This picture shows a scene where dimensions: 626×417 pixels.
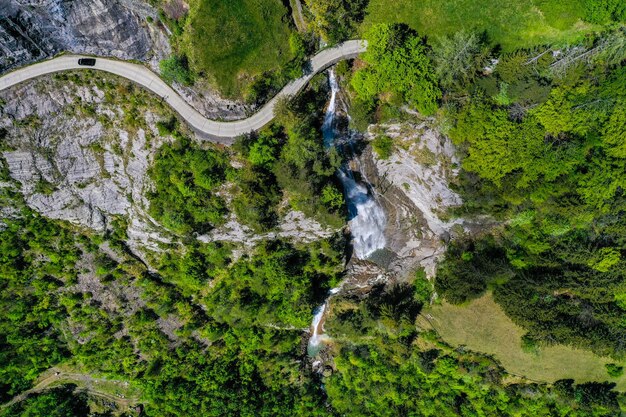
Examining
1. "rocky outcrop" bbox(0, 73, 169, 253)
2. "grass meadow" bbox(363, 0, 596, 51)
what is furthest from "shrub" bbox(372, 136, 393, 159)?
"rocky outcrop" bbox(0, 73, 169, 253)

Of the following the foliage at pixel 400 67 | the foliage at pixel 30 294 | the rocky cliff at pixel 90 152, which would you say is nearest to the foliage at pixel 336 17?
the foliage at pixel 400 67

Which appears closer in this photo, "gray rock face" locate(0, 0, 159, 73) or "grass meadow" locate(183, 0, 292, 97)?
"gray rock face" locate(0, 0, 159, 73)

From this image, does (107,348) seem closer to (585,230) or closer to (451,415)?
(451,415)

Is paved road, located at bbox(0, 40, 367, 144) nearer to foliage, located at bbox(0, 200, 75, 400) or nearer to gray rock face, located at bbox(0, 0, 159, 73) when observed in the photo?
gray rock face, located at bbox(0, 0, 159, 73)

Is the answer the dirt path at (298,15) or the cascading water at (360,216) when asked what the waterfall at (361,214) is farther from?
the dirt path at (298,15)

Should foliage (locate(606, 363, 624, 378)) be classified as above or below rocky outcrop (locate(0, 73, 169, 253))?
below

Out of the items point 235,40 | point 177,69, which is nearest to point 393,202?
point 235,40

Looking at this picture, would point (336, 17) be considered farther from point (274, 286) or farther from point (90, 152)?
point (274, 286)
